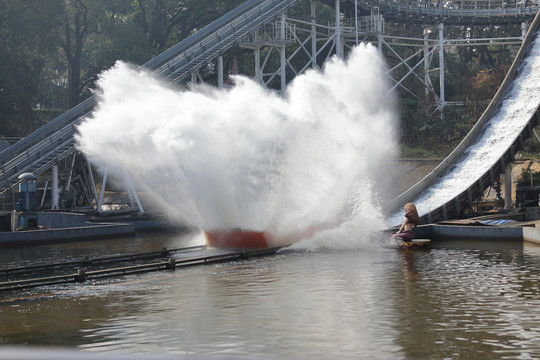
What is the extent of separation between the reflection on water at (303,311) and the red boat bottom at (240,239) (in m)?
4.31

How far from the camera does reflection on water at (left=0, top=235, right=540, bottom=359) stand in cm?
Result: 1251

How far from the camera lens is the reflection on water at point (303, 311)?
1251cm

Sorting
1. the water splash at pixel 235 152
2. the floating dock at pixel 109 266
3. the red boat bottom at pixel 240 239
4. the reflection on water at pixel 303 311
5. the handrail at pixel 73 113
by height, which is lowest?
the reflection on water at pixel 303 311

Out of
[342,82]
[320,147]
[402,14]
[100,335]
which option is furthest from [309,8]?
[100,335]

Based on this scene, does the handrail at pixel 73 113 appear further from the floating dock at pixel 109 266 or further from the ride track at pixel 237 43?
the floating dock at pixel 109 266

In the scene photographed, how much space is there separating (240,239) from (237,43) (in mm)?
33377

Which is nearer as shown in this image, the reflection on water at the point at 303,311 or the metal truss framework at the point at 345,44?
the reflection on water at the point at 303,311

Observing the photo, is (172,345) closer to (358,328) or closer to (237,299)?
(358,328)

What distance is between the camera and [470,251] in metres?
27.5

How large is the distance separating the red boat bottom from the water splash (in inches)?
11.5

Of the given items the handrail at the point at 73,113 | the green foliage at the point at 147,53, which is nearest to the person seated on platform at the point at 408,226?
the handrail at the point at 73,113

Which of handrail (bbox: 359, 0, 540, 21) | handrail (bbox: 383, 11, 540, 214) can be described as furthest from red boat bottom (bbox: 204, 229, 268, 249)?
handrail (bbox: 359, 0, 540, 21)

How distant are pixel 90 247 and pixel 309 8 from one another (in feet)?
166

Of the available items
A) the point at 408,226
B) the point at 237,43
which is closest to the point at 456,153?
the point at 408,226
